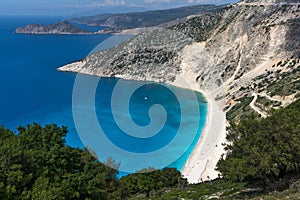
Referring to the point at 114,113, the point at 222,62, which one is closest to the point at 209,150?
the point at 114,113

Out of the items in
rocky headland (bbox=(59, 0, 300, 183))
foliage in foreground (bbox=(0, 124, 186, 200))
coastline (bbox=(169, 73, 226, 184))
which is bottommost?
foliage in foreground (bbox=(0, 124, 186, 200))

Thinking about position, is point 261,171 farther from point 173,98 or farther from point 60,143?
point 173,98

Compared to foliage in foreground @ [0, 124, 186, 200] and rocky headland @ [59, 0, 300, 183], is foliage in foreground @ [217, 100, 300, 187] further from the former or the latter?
rocky headland @ [59, 0, 300, 183]

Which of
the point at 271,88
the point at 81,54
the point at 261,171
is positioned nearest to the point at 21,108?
the point at 271,88

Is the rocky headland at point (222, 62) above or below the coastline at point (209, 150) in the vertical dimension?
above

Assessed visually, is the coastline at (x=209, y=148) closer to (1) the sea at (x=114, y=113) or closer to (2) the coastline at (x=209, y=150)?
(2) the coastline at (x=209, y=150)

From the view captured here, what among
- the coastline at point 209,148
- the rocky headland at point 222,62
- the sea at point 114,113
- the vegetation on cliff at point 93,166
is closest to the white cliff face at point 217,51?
the rocky headland at point 222,62

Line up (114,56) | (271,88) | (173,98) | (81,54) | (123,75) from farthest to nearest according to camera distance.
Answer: (81,54) → (114,56) → (123,75) → (173,98) → (271,88)

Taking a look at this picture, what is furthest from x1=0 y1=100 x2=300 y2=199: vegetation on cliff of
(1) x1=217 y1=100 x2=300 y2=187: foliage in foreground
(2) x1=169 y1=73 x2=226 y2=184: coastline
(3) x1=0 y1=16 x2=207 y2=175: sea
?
(3) x1=0 y1=16 x2=207 y2=175: sea
